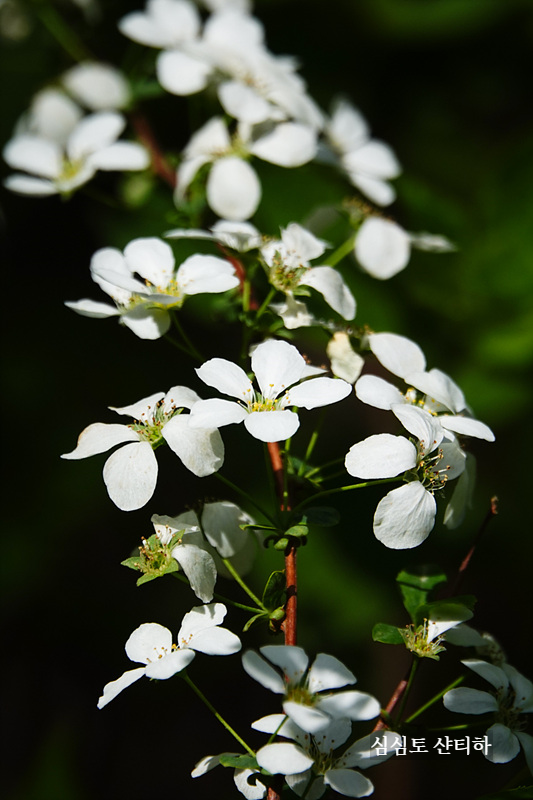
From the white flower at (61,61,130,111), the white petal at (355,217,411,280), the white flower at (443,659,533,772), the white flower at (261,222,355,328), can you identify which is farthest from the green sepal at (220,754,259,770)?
the white flower at (61,61,130,111)

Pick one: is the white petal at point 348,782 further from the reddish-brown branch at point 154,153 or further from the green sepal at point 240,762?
the reddish-brown branch at point 154,153

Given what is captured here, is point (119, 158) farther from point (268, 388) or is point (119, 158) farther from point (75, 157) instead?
point (268, 388)

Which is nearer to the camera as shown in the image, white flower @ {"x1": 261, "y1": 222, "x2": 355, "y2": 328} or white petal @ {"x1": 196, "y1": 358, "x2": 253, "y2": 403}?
white petal @ {"x1": 196, "y1": 358, "x2": 253, "y2": 403}

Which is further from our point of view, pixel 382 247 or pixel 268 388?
pixel 382 247

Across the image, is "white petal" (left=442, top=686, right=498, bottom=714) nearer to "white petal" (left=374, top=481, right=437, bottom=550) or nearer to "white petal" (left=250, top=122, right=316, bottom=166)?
"white petal" (left=374, top=481, right=437, bottom=550)

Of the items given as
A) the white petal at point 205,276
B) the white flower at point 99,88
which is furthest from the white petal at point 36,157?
the white petal at point 205,276

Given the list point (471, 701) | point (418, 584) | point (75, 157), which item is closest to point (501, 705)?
point (471, 701)
